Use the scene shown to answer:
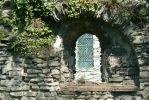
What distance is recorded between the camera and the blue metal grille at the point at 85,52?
13.4 m

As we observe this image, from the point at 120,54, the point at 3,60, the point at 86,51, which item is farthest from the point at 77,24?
the point at 86,51

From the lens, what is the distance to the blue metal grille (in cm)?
1338

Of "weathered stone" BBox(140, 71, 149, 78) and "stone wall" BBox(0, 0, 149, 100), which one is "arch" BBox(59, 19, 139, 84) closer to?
"stone wall" BBox(0, 0, 149, 100)

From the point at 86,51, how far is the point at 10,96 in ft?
23.1

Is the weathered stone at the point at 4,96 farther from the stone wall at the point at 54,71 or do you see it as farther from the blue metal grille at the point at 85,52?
the blue metal grille at the point at 85,52

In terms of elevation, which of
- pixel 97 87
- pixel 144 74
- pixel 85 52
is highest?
pixel 85 52

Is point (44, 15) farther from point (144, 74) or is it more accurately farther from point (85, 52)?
point (85, 52)

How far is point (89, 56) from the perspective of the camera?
13516 millimetres

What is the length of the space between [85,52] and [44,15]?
687 centimetres

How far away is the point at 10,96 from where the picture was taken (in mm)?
7016

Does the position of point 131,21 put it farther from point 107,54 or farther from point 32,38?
point 32,38

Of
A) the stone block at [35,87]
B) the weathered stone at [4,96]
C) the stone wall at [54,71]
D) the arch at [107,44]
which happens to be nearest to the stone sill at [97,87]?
the stone wall at [54,71]

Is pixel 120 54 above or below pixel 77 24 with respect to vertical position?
below

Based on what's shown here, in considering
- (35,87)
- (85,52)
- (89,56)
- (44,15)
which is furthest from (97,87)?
(85,52)
